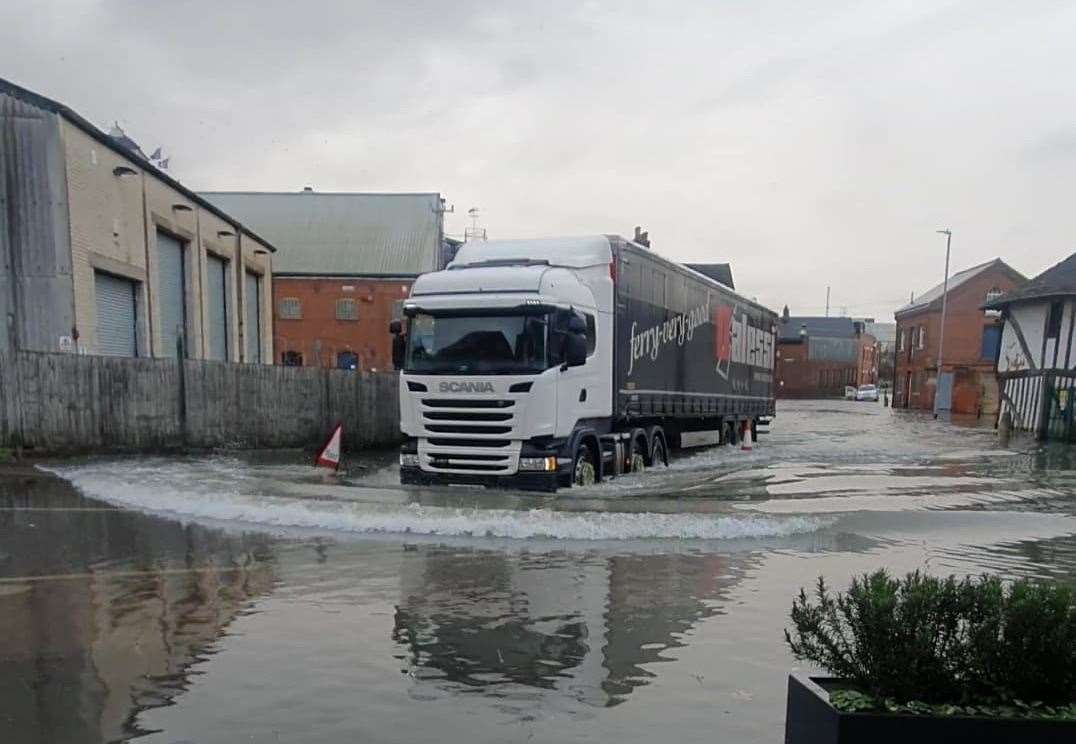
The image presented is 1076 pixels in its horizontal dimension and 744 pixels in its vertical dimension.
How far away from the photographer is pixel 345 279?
47.3 m

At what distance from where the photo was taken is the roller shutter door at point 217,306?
27578 mm

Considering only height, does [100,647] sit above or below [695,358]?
below

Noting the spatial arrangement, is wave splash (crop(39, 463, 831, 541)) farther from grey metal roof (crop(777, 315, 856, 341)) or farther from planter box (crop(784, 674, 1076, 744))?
grey metal roof (crop(777, 315, 856, 341))

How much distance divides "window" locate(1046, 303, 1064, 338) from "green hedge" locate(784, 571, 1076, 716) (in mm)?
31187

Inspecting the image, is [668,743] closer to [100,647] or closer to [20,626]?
[100,647]

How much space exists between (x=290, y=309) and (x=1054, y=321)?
4101cm

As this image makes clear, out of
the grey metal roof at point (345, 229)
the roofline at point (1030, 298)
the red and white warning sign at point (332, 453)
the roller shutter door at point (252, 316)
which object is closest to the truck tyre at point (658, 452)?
the red and white warning sign at point (332, 453)

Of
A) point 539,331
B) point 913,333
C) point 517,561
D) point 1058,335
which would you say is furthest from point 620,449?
point 913,333

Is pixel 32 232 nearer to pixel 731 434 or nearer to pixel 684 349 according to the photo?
pixel 684 349

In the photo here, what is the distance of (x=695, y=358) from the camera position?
18016mm

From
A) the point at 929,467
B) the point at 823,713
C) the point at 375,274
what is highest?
the point at 375,274

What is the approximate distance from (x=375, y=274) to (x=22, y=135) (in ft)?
100

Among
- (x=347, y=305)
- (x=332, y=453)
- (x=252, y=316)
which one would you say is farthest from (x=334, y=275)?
(x=332, y=453)

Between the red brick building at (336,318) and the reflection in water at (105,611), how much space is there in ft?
126
